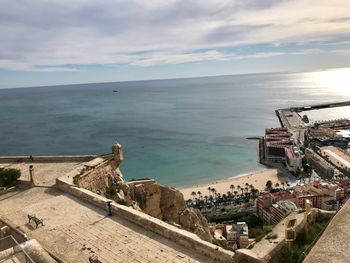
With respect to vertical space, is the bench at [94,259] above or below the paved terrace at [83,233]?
above

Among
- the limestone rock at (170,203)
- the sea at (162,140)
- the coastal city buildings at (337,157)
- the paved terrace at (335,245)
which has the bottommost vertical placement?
the coastal city buildings at (337,157)

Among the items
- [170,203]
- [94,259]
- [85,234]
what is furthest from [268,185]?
[94,259]

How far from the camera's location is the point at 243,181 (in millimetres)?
54594

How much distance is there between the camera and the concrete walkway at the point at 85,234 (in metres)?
11.1

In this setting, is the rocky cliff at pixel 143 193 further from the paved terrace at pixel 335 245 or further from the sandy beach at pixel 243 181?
the sandy beach at pixel 243 181

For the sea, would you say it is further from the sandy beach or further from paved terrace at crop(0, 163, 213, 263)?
paved terrace at crop(0, 163, 213, 263)

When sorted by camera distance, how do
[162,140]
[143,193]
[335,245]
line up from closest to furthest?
[335,245]
[143,193]
[162,140]

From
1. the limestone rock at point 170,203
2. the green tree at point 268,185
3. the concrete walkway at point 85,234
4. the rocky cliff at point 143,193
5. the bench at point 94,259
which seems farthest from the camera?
the green tree at point 268,185

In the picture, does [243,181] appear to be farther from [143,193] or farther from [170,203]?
[143,193]

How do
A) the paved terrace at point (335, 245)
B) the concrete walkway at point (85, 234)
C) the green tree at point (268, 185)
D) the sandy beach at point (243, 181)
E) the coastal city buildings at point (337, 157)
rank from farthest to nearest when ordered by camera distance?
the coastal city buildings at point (337, 157), the green tree at point (268, 185), the sandy beach at point (243, 181), the concrete walkway at point (85, 234), the paved terrace at point (335, 245)

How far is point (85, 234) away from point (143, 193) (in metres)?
8.61

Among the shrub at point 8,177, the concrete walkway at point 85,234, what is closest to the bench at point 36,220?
the concrete walkway at point 85,234

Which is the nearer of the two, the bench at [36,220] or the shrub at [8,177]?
the bench at [36,220]

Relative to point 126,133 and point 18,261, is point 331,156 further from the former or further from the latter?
point 18,261
